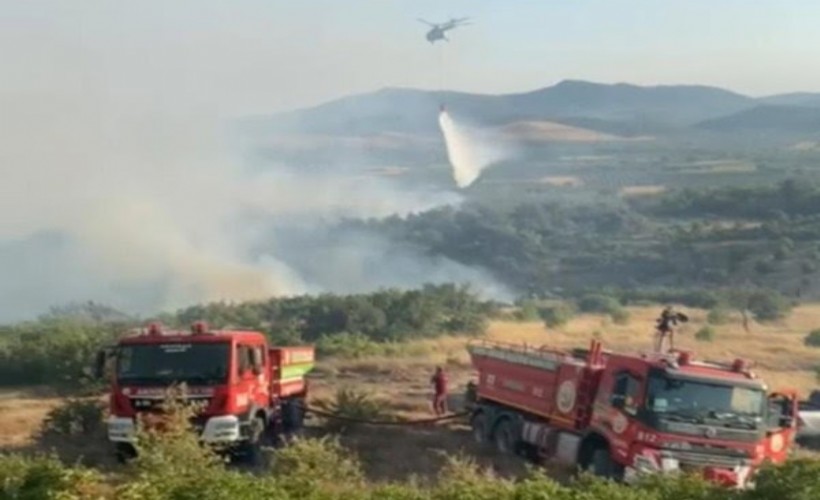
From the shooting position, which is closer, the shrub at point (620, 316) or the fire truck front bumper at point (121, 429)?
the fire truck front bumper at point (121, 429)

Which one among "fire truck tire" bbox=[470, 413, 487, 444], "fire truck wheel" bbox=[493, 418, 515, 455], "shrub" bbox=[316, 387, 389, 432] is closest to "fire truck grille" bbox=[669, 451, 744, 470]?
"fire truck wheel" bbox=[493, 418, 515, 455]

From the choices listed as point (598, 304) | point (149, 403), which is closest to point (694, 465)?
point (149, 403)

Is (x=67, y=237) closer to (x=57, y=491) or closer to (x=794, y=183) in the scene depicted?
(x=794, y=183)

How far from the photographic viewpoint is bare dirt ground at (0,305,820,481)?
22.8 metres

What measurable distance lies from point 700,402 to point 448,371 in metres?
16.8

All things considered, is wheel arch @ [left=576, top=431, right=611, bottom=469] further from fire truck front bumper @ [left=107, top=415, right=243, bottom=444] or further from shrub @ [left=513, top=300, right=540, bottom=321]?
shrub @ [left=513, top=300, right=540, bottom=321]

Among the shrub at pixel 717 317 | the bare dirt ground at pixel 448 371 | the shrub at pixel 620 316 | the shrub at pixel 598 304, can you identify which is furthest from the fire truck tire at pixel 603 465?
the shrub at pixel 598 304

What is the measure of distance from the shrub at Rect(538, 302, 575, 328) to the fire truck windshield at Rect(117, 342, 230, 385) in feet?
93.5

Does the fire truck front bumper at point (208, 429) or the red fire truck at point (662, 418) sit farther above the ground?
the red fire truck at point (662, 418)

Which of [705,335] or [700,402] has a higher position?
[700,402]

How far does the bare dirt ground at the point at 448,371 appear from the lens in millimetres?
22766

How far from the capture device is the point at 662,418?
18.6m

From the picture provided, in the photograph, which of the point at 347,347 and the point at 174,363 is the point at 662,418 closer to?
the point at 174,363

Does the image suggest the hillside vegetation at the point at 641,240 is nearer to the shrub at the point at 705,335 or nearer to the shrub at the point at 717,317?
the shrub at the point at 717,317
